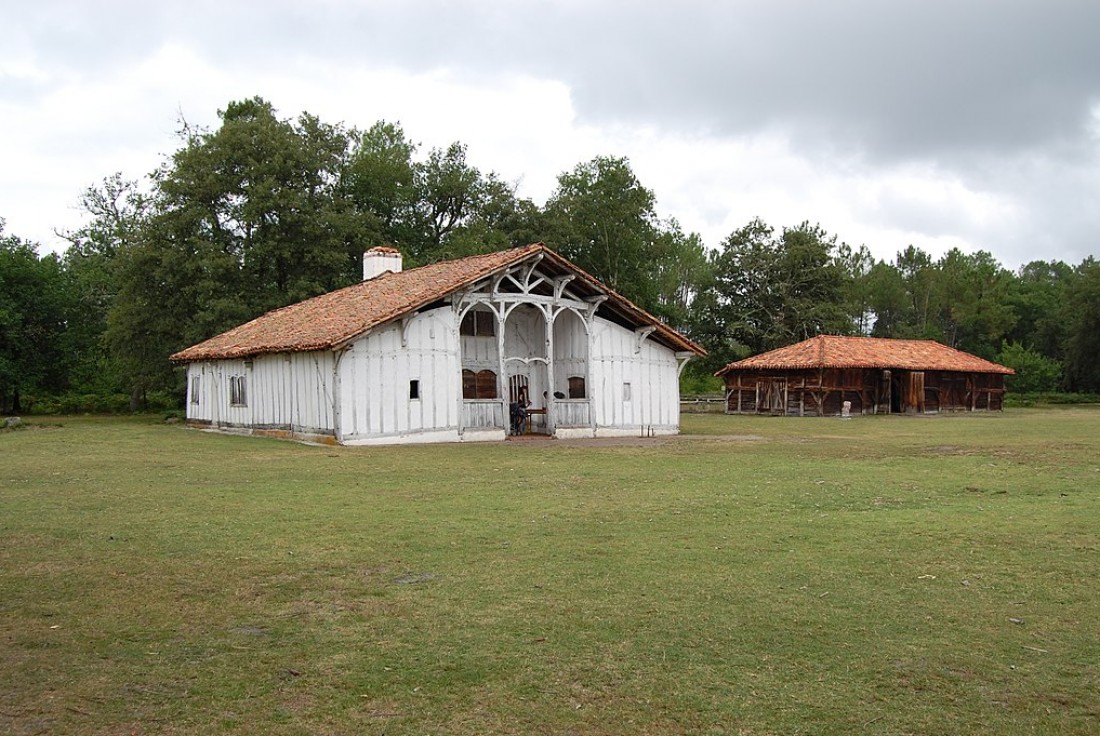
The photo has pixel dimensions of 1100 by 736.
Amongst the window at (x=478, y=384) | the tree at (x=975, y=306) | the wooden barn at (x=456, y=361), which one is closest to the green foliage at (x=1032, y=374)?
the tree at (x=975, y=306)

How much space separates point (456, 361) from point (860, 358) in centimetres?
2648

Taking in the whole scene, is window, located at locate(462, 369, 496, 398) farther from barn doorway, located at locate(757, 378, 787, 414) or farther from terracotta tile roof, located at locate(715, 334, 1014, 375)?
barn doorway, located at locate(757, 378, 787, 414)

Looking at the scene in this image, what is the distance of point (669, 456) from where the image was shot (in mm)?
19625

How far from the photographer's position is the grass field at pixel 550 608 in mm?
4867

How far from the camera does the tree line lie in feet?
128

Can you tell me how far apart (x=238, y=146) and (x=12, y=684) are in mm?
38829

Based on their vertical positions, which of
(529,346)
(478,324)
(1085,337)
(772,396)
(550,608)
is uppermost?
(1085,337)

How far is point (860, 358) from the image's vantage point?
44.6m

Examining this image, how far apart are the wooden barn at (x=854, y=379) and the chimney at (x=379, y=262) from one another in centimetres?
2008

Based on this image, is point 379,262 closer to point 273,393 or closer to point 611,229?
point 273,393

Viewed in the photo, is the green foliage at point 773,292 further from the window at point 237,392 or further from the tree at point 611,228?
the window at point 237,392

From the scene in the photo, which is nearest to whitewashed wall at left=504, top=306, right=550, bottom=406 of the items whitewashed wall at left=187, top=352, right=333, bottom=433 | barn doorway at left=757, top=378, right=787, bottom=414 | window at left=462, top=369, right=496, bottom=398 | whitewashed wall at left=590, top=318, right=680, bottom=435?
window at left=462, top=369, right=496, bottom=398

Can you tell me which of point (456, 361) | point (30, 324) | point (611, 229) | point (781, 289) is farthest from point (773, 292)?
point (30, 324)

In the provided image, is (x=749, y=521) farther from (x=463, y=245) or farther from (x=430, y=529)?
(x=463, y=245)
